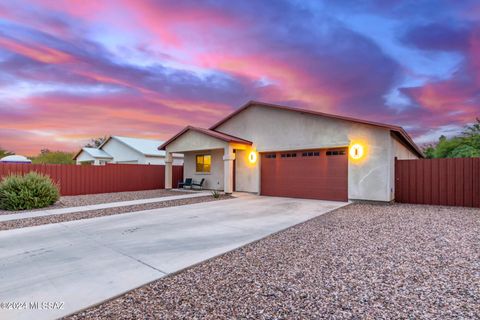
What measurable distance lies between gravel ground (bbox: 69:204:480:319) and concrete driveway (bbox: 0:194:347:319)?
391 millimetres

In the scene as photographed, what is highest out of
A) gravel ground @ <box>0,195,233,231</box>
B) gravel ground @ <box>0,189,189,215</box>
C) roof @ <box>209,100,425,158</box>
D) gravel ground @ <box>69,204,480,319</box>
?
roof @ <box>209,100,425,158</box>

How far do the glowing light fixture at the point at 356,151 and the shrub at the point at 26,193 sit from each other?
1337 centimetres

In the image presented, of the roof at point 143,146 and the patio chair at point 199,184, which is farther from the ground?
the roof at point 143,146

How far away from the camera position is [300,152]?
43.3ft

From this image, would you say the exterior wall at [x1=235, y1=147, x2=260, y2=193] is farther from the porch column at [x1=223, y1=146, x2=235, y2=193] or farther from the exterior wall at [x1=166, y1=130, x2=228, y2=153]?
the exterior wall at [x1=166, y1=130, x2=228, y2=153]

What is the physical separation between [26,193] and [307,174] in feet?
40.7

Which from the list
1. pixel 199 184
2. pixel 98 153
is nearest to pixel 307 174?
pixel 199 184

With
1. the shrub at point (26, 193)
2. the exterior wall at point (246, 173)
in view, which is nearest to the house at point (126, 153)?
the exterior wall at point (246, 173)

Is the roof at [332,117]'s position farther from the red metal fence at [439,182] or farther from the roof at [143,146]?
the roof at [143,146]

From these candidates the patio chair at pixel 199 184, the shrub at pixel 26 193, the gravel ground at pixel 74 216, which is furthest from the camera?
the patio chair at pixel 199 184

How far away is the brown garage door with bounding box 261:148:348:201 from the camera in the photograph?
11961mm

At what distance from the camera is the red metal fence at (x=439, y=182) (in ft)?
33.4

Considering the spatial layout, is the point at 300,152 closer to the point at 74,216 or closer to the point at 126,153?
the point at 74,216

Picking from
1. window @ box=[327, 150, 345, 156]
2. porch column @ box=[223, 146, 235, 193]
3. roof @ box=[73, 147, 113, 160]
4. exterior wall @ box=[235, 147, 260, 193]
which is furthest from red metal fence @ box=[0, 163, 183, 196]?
roof @ box=[73, 147, 113, 160]
